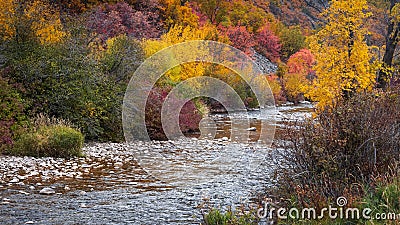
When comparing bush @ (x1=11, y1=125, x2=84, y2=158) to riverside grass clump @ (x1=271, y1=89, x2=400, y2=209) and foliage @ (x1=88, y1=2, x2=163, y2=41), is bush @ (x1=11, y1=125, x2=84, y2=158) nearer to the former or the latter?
riverside grass clump @ (x1=271, y1=89, x2=400, y2=209)

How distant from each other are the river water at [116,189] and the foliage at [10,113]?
128 cm

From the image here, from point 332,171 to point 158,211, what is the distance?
10.3 feet

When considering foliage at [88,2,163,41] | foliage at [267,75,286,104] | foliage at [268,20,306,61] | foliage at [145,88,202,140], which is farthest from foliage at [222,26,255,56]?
foliage at [145,88,202,140]

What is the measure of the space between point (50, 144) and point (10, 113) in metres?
2.40

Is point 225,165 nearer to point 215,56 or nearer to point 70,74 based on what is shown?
point 70,74

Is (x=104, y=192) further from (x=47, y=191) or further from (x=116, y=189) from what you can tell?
(x=47, y=191)

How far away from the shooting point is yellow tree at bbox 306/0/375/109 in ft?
49.7

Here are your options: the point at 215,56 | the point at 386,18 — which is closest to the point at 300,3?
the point at 215,56

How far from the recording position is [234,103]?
36.2 m

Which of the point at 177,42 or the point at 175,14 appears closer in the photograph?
the point at 177,42

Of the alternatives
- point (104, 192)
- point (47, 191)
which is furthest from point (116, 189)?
point (47, 191)

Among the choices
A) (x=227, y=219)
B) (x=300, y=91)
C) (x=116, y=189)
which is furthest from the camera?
(x=300, y=91)

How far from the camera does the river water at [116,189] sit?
7832 millimetres

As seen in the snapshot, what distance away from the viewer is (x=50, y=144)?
1364cm
